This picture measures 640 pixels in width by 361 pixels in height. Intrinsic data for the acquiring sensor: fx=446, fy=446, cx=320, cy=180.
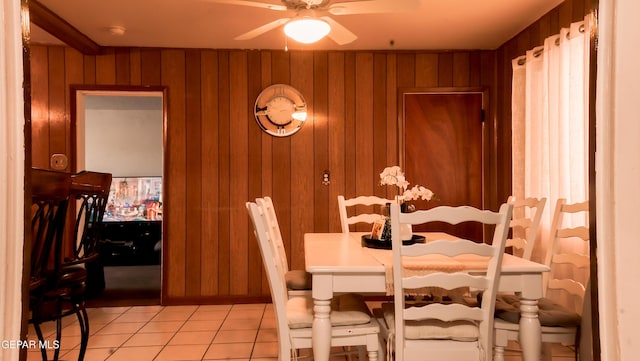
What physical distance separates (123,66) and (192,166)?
1.12 m

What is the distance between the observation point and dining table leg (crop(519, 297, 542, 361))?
6.12 ft

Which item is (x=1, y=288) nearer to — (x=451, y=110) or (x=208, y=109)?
(x=208, y=109)

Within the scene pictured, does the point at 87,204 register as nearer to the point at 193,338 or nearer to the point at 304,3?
the point at 193,338

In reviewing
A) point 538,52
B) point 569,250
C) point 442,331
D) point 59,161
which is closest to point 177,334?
point 59,161

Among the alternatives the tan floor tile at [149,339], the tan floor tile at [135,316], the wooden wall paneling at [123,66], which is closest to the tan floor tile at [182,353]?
the tan floor tile at [149,339]

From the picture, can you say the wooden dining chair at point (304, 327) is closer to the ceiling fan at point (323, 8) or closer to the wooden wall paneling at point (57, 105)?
the ceiling fan at point (323, 8)

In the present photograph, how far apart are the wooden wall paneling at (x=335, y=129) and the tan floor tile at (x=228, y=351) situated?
1.55 meters

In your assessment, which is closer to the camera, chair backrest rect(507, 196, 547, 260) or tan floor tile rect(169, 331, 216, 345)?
chair backrest rect(507, 196, 547, 260)

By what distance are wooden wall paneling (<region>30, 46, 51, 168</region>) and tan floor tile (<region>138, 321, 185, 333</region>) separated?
1.79 metres

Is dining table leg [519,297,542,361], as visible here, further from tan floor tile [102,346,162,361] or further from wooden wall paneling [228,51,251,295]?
wooden wall paneling [228,51,251,295]

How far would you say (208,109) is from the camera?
4.22m

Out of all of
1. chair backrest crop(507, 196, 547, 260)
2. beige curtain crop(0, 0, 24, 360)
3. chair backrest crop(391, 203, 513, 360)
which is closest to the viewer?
beige curtain crop(0, 0, 24, 360)

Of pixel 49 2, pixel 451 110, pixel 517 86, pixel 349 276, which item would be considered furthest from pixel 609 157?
pixel 451 110

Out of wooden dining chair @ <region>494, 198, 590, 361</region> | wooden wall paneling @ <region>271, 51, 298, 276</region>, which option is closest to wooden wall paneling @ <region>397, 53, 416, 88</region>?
wooden wall paneling @ <region>271, 51, 298, 276</region>
